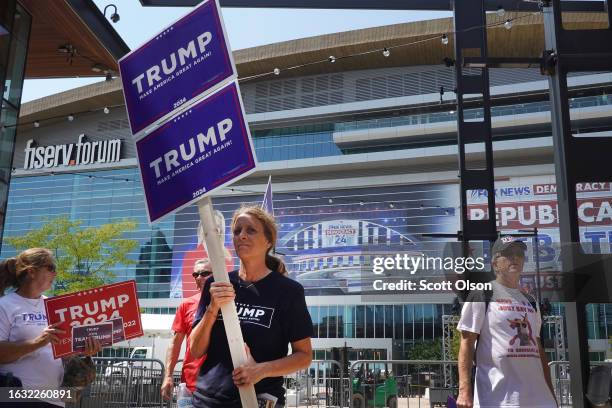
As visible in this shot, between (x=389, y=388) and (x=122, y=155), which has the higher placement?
(x=122, y=155)

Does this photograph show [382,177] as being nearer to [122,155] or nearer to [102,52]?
[122,155]

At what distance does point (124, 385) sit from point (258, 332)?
7425 mm

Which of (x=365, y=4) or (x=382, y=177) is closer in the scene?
(x=365, y=4)

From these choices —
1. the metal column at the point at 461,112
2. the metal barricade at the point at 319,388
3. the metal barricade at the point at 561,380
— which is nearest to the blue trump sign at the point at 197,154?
the metal column at the point at 461,112

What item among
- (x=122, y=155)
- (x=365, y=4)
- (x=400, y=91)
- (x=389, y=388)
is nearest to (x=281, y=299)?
(x=365, y=4)

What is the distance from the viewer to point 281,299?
227 centimetres

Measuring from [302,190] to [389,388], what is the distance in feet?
123

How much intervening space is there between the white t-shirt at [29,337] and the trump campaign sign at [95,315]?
11 cm

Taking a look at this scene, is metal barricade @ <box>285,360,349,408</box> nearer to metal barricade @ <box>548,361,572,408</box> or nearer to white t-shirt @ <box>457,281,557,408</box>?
metal barricade @ <box>548,361,572,408</box>

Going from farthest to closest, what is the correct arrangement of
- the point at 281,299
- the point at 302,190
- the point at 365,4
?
the point at 302,190, the point at 365,4, the point at 281,299

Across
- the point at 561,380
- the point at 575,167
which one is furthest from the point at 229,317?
the point at 561,380

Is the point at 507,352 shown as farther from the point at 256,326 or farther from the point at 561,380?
the point at 561,380

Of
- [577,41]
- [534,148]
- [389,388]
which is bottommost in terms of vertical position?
[389,388]

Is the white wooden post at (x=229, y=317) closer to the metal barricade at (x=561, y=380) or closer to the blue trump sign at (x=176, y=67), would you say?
the blue trump sign at (x=176, y=67)
